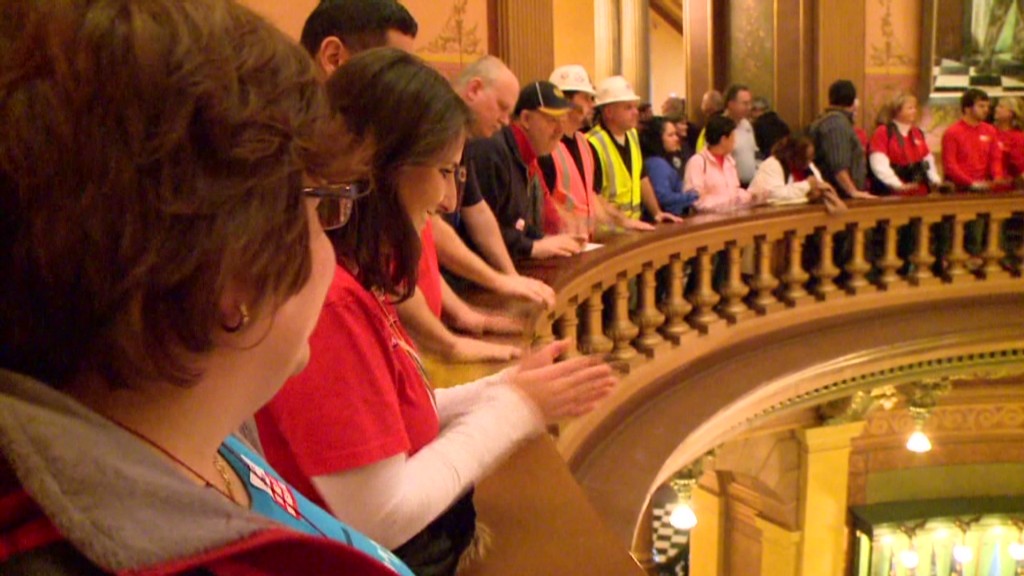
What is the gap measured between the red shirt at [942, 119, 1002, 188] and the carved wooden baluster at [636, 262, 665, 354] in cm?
413

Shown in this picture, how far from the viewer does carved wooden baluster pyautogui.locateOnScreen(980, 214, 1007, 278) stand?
6.94m

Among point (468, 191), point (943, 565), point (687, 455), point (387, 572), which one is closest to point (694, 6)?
point (943, 565)

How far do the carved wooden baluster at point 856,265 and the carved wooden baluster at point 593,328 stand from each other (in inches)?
112

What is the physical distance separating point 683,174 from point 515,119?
2752mm

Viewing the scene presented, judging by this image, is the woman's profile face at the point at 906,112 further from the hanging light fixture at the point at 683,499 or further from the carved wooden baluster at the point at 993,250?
the hanging light fixture at the point at 683,499

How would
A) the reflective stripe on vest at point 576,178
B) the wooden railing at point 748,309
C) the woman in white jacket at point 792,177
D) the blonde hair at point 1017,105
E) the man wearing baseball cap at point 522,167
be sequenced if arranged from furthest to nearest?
the blonde hair at point 1017,105 → the woman in white jacket at point 792,177 → the reflective stripe on vest at point 576,178 → the wooden railing at point 748,309 → the man wearing baseball cap at point 522,167

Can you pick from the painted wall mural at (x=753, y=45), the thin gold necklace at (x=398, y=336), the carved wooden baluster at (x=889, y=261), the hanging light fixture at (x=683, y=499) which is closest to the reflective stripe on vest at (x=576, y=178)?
the carved wooden baluster at (x=889, y=261)

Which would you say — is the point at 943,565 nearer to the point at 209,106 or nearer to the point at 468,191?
the point at 468,191

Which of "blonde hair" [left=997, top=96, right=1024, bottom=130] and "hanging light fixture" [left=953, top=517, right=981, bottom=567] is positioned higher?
"blonde hair" [left=997, top=96, right=1024, bottom=130]

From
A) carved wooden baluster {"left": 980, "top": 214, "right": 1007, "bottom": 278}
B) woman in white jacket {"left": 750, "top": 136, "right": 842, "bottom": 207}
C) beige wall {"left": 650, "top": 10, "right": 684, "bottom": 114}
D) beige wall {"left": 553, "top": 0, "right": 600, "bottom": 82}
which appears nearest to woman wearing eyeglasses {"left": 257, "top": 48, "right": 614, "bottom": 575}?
woman in white jacket {"left": 750, "top": 136, "right": 842, "bottom": 207}

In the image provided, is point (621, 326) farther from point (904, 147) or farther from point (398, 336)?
point (904, 147)

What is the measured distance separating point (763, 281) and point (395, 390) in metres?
4.94

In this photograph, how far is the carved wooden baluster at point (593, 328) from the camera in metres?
4.18

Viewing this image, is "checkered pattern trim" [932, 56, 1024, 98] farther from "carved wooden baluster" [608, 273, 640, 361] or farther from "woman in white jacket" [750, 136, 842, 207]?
"carved wooden baluster" [608, 273, 640, 361]
